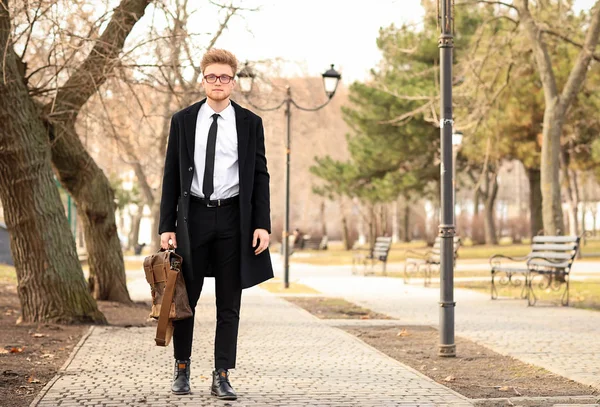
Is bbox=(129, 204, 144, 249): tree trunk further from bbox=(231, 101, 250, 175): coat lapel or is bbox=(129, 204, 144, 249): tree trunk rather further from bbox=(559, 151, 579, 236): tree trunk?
bbox=(231, 101, 250, 175): coat lapel

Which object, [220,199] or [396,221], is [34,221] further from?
[396,221]

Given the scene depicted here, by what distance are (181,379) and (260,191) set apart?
1.23 metres

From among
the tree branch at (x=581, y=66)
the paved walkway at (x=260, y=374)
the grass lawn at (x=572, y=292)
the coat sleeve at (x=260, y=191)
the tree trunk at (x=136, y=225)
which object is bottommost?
the paved walkway at (x=260, y=374)

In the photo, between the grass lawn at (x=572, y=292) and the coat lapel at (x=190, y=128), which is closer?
the coat lapel at (x=190, y=128)

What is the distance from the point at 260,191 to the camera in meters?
6.35

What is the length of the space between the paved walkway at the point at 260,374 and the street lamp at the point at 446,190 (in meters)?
0.62

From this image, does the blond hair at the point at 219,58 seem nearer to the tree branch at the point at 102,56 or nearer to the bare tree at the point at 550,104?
the tree branch at the point at 102,56

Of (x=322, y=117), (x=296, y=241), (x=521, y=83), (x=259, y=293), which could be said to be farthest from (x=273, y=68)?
(x=322, y=117)

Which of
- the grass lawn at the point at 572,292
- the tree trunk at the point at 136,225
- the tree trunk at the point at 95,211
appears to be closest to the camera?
the tree trunk at the point at 95,211

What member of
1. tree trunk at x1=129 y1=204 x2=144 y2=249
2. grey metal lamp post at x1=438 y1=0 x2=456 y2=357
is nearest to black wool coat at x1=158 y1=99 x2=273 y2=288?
grey metal lamp post at x1=438 y1=0 x2=456 y2=357

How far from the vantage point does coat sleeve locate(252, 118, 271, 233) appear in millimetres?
6297

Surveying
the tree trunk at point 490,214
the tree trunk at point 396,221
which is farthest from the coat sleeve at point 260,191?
the tree trunk at point 396,221

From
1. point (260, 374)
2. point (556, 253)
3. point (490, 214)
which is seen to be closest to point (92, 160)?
point (556, 253)

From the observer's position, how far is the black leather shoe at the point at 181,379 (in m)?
6.48
